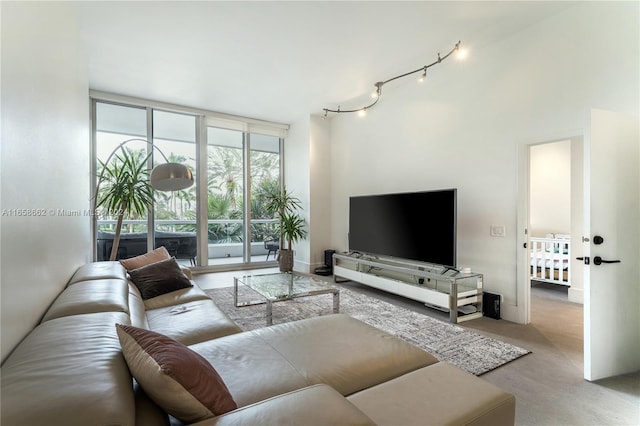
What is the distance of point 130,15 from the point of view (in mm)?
2992

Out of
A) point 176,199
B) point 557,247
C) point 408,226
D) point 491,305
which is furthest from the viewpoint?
point 176,199

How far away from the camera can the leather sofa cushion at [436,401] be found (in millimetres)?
1107

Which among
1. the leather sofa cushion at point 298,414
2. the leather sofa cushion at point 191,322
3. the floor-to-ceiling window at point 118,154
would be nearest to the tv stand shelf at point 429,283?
the leather sofa cushion at point 191,322

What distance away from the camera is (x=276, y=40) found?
11.2 feet

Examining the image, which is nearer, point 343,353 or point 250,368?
point 250,368

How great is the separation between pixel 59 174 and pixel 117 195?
97.8 inches

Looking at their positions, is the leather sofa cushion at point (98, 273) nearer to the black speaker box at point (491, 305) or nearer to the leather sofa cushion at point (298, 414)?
the leather sofa cushion at point (298, 414)

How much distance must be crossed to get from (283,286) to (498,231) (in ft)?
8.32

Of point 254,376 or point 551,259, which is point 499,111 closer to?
point 551,259

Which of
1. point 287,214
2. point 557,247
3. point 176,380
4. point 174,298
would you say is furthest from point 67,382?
point 557,247

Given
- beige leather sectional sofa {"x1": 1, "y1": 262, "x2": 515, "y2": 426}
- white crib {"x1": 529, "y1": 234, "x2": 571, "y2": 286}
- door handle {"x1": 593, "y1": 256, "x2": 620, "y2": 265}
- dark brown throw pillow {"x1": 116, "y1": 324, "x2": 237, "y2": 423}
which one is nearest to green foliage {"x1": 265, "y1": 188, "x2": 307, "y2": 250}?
beige leather sectional sofa {"x1": 1, "y1": 262, "x2": 515, "y2": 426}

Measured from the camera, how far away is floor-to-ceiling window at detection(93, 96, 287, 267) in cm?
521

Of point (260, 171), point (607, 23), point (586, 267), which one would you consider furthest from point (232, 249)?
point (607, 23)

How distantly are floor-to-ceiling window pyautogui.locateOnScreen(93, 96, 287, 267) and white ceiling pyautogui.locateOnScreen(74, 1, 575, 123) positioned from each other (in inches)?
28.9
